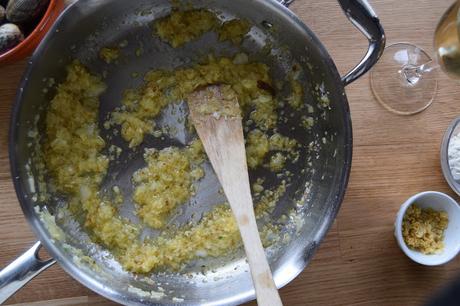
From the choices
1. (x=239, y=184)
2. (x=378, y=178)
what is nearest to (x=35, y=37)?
(x=239, y=184)

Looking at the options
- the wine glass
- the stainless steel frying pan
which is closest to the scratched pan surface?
the stainless steel frying pan

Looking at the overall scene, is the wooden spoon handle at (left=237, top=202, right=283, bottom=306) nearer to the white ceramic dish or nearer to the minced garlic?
the minced garlic

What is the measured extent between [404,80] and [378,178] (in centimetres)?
23

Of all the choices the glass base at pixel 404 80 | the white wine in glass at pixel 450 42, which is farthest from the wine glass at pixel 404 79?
the white wine in glass at pixel 450 42

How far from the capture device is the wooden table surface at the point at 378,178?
1269mm

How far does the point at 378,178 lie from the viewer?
1.29 meters

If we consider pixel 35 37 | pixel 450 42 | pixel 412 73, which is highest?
pixel 35 37

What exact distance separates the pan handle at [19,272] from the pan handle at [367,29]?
25.1 inches

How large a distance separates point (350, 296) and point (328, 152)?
0.31m

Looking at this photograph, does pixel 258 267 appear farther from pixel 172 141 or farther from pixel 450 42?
pixel 450 42

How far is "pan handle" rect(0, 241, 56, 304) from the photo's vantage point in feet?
3.43

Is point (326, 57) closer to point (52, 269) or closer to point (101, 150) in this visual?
point (101, 150)

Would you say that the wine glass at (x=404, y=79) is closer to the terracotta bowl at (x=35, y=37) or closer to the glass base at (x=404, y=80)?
the glass base at (x=404, y=80)

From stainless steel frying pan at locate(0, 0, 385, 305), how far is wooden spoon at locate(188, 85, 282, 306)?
0.28 ft
